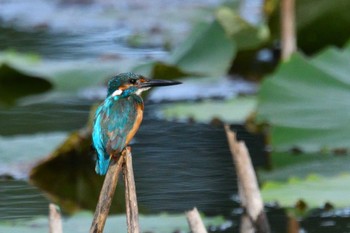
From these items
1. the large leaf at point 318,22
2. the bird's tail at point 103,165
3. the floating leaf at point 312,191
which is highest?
the large leaf at point 318,22

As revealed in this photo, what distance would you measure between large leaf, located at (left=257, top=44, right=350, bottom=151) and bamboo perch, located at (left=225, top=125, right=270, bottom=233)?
905 mm

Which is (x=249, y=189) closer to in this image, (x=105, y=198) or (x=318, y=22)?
(x=105, y=198)

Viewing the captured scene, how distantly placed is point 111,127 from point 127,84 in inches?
7.4

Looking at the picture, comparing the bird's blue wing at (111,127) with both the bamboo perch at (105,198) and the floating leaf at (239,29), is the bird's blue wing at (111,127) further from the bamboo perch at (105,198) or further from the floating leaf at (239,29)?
the floating leaf at (239,29)

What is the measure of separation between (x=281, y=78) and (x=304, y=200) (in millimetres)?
1040

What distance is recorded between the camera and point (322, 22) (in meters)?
6.08

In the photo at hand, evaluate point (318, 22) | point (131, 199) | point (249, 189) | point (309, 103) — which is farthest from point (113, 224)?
point (318, 22)

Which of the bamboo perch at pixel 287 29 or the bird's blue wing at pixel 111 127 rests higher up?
the bamboo perch at pixel 287 29

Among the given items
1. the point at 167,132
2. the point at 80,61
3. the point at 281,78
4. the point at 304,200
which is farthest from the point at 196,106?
the point at 304,200

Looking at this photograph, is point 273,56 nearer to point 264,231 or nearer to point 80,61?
point 80,61

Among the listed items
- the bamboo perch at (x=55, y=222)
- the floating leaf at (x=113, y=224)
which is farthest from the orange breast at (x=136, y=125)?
the floating leaf at (x=113, y=224)

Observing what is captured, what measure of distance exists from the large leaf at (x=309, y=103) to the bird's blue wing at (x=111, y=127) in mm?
1541

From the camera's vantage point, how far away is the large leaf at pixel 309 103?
4.43 meters

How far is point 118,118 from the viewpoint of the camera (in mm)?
2959
